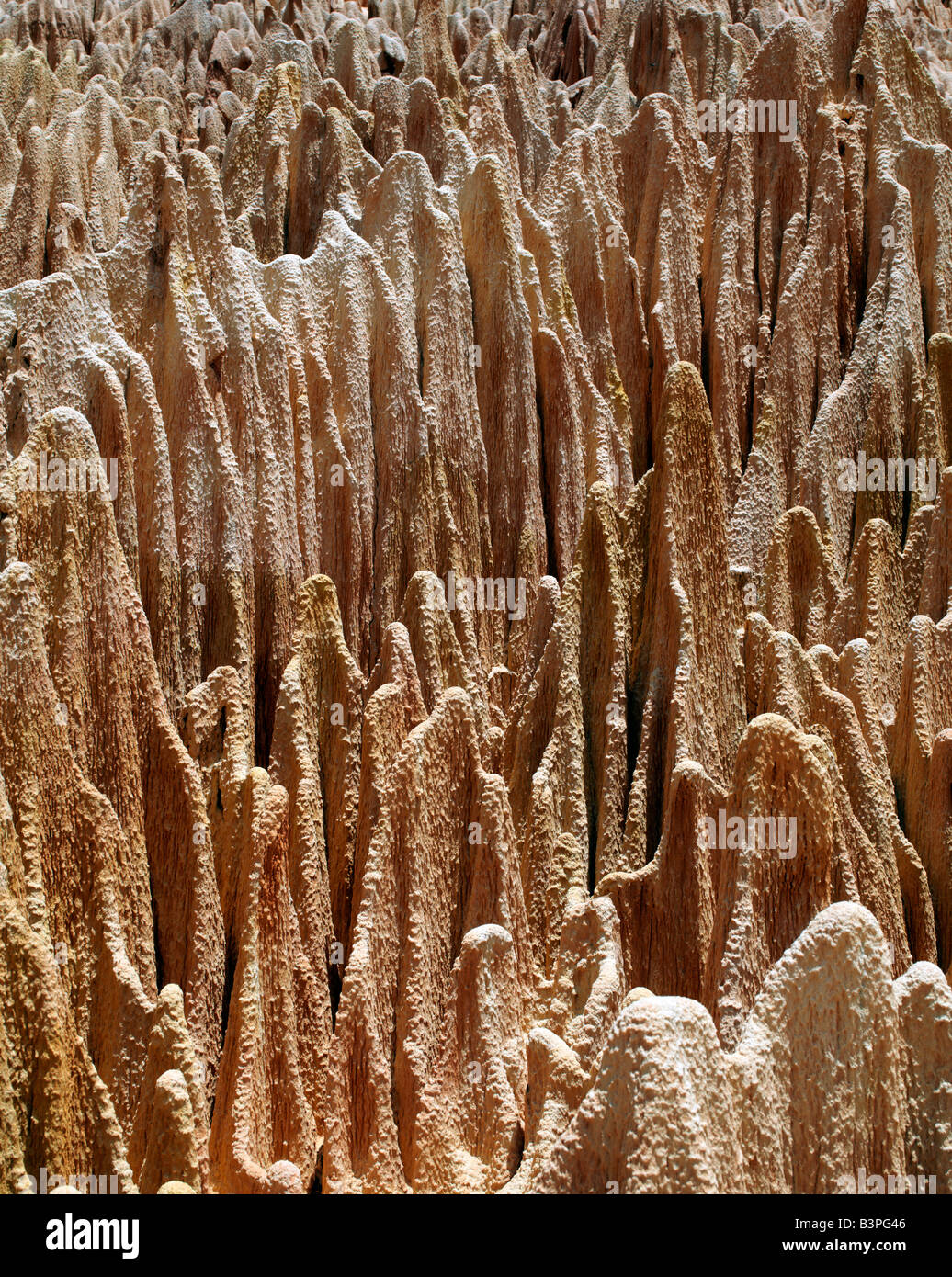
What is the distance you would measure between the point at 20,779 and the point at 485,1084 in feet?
9.56

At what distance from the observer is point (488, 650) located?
9227mm

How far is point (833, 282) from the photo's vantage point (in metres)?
11.2

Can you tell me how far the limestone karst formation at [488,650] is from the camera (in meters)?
5.66

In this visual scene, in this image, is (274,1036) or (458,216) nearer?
(274,1036)

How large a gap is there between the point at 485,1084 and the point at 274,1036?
1.17m

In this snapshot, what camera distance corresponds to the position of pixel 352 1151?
21.7 feet

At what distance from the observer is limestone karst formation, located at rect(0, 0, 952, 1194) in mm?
5664
